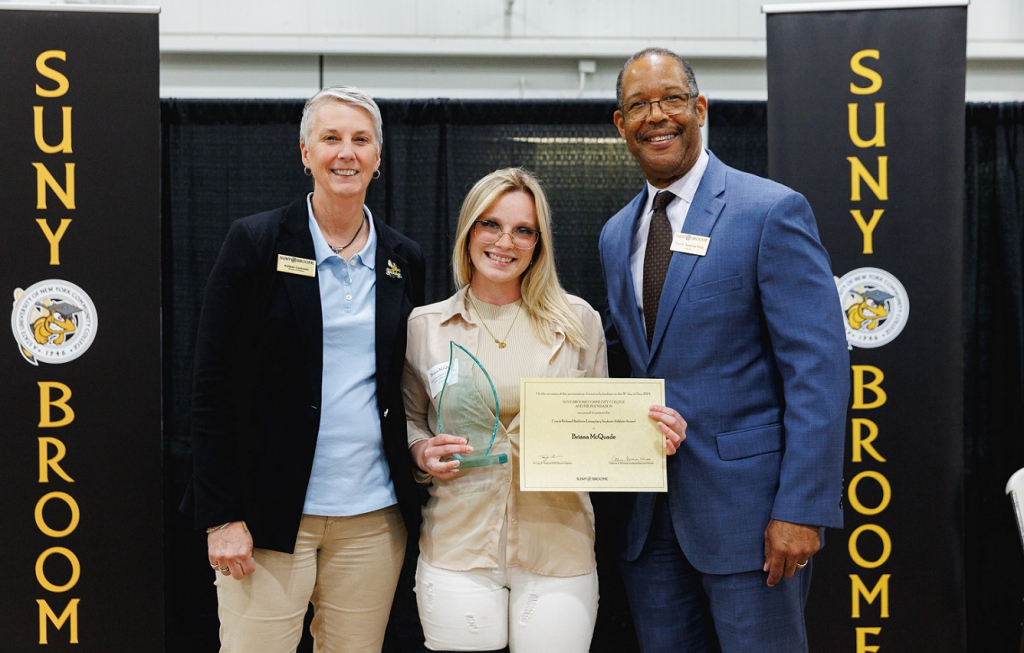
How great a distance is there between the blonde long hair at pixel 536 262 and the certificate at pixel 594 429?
205 mm

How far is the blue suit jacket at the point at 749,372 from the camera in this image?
62.7 inches

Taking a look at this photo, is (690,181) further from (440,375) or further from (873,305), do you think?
(873,305)

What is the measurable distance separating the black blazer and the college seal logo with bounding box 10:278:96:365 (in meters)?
1.01

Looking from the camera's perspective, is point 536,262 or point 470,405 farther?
point 536,262

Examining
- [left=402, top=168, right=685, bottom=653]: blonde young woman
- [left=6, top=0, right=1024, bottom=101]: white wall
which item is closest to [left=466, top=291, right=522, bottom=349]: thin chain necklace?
[left=402, top=168, right=685, bottom=653]: blonde young woman

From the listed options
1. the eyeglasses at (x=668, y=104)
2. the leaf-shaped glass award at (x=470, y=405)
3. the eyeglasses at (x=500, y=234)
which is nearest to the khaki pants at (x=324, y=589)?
the leaf-shaped glass award at (x=470, y=405)

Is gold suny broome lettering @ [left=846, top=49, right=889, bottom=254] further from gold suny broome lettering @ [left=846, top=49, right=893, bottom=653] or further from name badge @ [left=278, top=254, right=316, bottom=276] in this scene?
name badge @ [left=278, top=254, right=316, bottom=276]

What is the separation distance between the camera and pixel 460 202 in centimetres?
338

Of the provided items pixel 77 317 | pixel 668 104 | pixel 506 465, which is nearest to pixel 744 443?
pixel 506 465

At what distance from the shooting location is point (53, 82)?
246 centimetres

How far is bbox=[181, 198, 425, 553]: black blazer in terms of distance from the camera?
175 cm

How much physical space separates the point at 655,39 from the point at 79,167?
2.71 m

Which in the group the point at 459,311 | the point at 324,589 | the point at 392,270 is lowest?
the point at 324,589

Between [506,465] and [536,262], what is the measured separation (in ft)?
1.76
